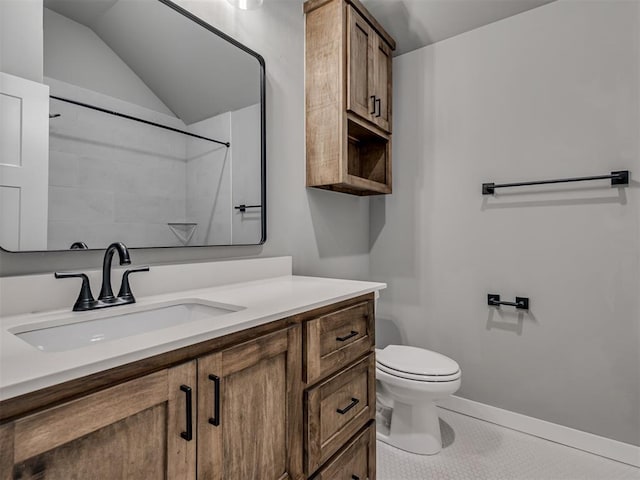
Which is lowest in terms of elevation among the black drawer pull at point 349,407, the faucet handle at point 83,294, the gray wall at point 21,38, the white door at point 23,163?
the black drawer pull at point 349,407

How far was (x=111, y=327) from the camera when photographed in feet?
3.03

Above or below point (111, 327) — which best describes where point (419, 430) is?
below

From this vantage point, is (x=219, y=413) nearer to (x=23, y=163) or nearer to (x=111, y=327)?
(x=111, y=327)

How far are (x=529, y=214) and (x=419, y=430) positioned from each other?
4.17 ft

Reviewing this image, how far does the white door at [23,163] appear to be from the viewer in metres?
0.89

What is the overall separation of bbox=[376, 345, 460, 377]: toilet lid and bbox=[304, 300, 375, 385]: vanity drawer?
0.45 metres

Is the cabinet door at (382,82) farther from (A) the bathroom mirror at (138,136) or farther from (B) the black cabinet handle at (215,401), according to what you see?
(B) the black cabinet handle at (215,401)

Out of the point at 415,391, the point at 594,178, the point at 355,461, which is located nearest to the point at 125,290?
the point at 355,461

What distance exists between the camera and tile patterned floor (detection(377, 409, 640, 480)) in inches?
61.7

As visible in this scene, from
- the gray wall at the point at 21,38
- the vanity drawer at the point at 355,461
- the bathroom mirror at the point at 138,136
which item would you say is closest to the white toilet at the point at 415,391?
the vanity drawer at the point at 355,461

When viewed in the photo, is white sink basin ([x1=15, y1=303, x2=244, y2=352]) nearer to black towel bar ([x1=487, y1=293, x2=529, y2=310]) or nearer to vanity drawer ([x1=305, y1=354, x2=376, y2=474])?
vanity drawer ([x1=305, y1=354, x2=376, y2=474])

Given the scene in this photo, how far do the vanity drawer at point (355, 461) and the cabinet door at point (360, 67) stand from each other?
143 centimetres

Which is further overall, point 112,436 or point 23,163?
point 23,163

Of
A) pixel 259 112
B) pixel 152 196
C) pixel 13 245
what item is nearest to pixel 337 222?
pixel 259 112
